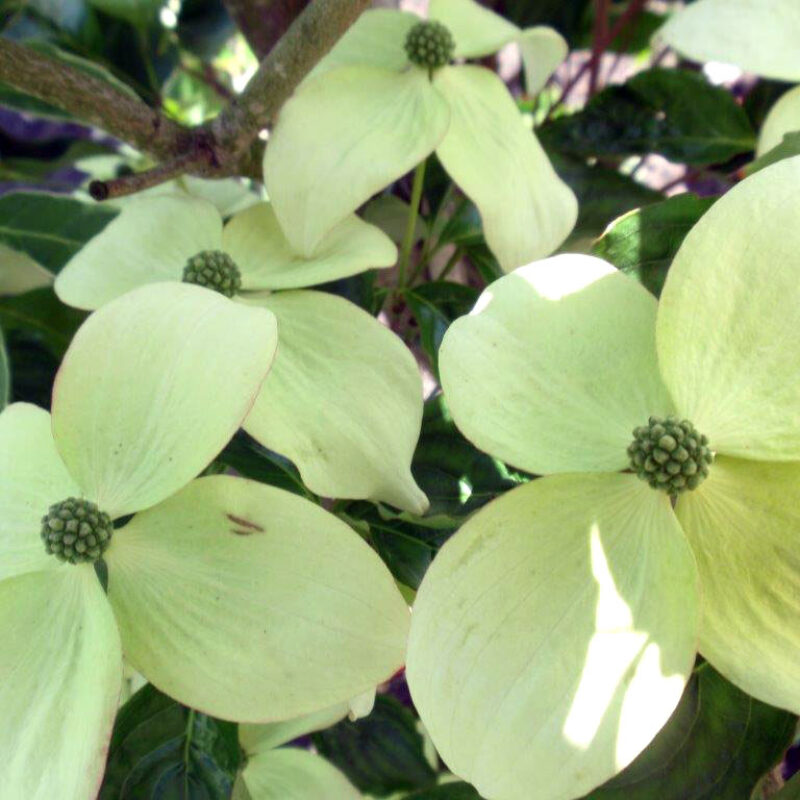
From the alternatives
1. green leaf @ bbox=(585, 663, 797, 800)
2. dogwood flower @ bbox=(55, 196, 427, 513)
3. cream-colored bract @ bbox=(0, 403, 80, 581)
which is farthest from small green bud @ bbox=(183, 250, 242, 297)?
green leaf @ bbox=(585, 663, 797, 800)

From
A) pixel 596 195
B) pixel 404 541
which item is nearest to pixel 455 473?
pixel 404 541

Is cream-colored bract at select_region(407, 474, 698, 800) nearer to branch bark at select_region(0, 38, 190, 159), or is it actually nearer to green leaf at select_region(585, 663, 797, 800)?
green leaf at select_region(585, 663, 797, 800)

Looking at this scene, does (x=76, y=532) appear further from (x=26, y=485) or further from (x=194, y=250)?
(x=194, y=250)

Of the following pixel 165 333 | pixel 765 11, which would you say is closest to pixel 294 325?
pixel 165 333

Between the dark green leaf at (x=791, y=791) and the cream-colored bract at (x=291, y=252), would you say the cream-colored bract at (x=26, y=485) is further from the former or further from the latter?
the dark green leaf at (x=791, y=791)

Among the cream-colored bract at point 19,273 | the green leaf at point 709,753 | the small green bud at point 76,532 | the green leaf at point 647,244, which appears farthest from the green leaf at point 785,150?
the cream-colored bract at point 19,273

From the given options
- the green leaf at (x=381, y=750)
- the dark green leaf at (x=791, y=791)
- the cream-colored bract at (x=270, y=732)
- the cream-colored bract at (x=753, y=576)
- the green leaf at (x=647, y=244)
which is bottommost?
the green leaf at (x=381, y=750)
